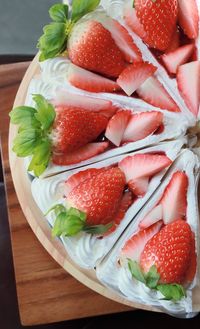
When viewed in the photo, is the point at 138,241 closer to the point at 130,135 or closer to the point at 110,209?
the point at 110,209

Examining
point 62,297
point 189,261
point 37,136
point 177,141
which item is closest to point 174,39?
point 177,141

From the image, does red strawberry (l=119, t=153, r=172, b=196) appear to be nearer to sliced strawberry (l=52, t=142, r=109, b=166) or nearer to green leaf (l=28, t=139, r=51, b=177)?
sliced strawberry (l=52, t=142, r=109, b=166)

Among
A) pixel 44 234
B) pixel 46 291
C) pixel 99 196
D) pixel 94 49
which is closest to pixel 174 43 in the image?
pixel 94 49

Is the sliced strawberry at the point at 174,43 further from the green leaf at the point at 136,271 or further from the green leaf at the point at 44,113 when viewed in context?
the green leaf at the point at 136,271

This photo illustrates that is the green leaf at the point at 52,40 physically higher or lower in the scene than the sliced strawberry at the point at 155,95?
higher

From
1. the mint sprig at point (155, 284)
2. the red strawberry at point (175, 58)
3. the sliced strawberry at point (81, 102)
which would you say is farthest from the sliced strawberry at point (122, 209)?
the red strawberry at point (175, 58)

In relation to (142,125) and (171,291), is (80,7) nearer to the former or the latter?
(142,125)
